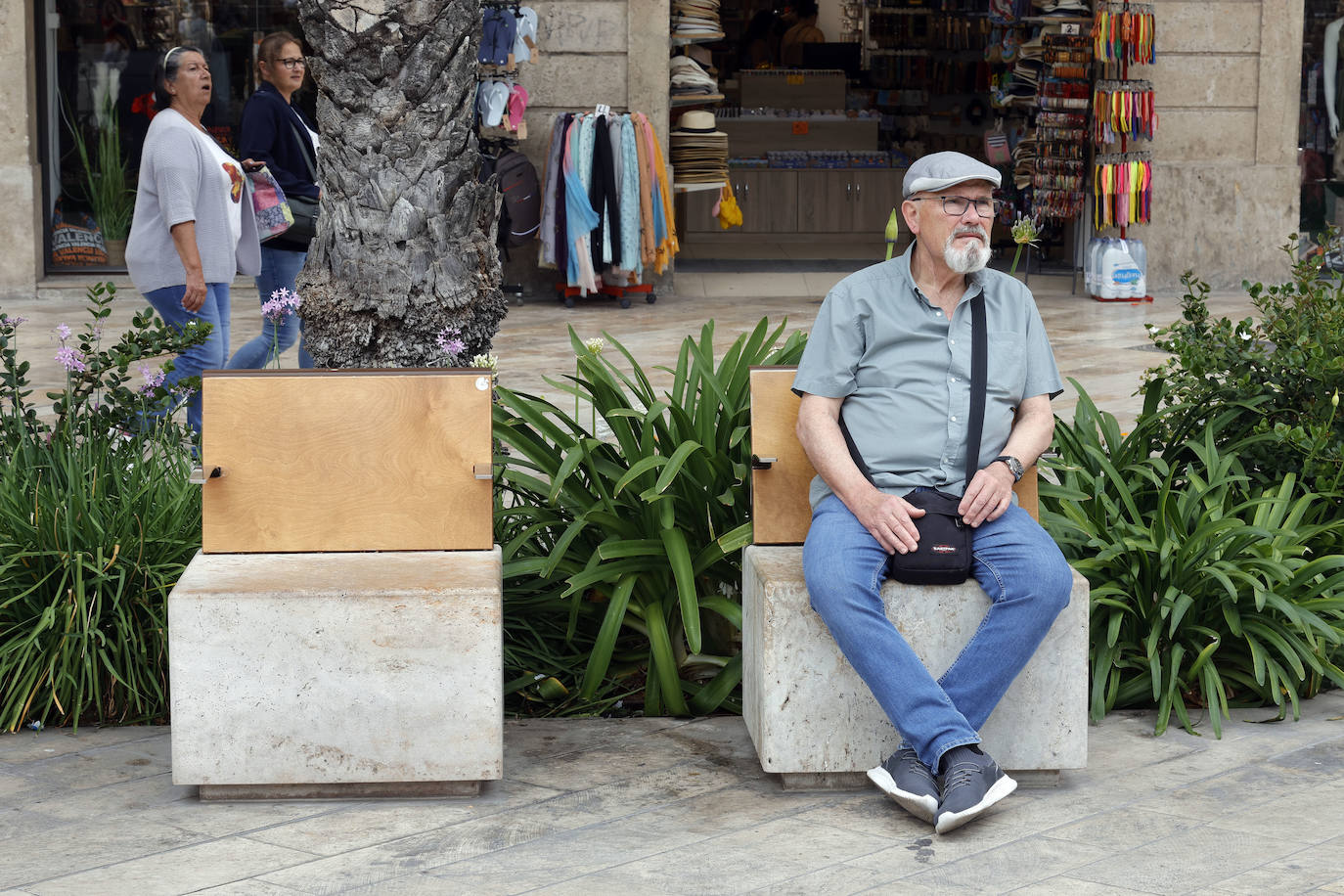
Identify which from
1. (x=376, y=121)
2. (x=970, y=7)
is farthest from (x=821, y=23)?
(x=376, y=121)

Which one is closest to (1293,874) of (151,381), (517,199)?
(151,381)

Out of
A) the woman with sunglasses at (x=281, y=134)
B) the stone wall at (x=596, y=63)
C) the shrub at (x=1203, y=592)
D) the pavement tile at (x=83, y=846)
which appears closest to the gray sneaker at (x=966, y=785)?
the shrub at (x=1203, y=592)

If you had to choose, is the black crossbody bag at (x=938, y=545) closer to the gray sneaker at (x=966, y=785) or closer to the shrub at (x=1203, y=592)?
the gray sneaker at (x=966, y=785)

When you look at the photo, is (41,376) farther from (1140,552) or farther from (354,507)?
(1140,552)

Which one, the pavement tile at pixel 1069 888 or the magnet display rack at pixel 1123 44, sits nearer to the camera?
the pavement tile at pixel 1069 888

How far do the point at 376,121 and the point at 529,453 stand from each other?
3.51 feet

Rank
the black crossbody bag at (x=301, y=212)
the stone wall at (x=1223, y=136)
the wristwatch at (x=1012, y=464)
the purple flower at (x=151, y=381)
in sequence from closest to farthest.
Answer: the wristwatch at (x=1012, y=464), the purple flower at (x=151, y=381), the black crossbody bag at (x=301, y=212), the stone wall at (x=1223, y=136)

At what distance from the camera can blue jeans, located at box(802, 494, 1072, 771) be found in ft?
12.4

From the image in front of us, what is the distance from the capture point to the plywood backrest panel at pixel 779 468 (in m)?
4.31

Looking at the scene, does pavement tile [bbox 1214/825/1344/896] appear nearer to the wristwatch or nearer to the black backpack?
the wristwatch

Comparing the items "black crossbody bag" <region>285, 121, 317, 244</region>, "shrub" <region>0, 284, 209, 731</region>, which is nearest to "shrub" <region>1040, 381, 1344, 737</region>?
"shrub" <region>0, 284, 209, 731</region>

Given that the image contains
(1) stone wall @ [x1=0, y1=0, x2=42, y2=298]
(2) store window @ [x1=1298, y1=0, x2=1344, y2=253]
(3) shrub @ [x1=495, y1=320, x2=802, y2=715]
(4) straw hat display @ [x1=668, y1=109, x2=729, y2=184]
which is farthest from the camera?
(2) store window @ [x1=1298, y1=0, x2=1344, y2=253]

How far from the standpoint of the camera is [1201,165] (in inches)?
539

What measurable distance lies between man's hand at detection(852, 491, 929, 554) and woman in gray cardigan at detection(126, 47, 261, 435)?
11.1ft
